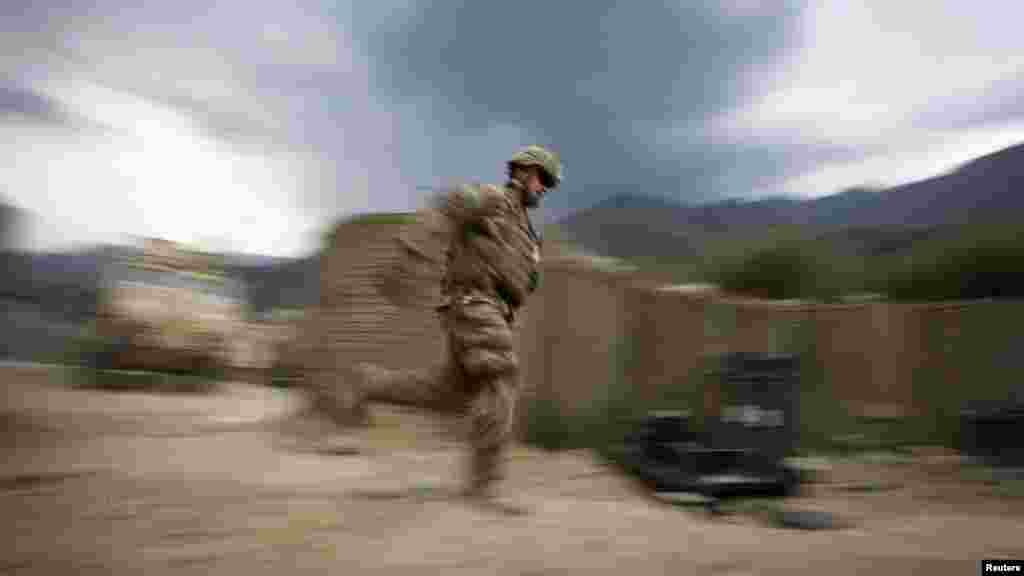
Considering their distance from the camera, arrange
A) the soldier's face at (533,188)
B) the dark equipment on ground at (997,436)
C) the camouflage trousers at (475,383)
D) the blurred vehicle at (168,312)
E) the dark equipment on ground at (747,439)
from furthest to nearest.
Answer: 1. the blurred vehicle at (168,312)
2. the dark equipment on ground at (997,436)
3. the dark equipment on ground at (747,439)
4. the soldier's face at (533,188)
5. the camouflage trousers at (475,383)

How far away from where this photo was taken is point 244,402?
28.0 feet

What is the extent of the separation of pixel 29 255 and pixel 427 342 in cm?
289

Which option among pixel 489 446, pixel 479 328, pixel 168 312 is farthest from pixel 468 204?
pixel 168 312

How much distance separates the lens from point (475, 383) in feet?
14.4

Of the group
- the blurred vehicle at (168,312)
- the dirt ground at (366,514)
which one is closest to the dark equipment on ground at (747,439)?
the dirt ground at (366,514)

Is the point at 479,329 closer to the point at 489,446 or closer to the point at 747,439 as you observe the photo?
the point at 489,446

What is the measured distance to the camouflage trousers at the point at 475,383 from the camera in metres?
4.32

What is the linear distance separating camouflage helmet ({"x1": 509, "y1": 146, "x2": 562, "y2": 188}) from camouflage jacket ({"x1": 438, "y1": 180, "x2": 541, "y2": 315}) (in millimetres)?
193

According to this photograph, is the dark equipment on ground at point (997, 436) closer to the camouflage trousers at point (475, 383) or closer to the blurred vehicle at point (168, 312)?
the camouflage trousers at point (475, 383)

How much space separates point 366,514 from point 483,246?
4.44 ft

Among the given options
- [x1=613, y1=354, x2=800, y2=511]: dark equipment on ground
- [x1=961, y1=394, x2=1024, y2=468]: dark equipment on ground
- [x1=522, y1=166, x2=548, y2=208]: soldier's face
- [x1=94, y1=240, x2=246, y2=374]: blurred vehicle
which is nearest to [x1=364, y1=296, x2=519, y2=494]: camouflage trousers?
[x1=522, y1=166, x2=548, y2=208]: soldier's face

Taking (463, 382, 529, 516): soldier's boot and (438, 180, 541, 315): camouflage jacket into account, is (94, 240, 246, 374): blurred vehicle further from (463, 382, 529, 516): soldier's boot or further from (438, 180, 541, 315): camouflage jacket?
(463, 382, 529, 516): soldier's boot

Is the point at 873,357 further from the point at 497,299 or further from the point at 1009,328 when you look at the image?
the point at 497,299

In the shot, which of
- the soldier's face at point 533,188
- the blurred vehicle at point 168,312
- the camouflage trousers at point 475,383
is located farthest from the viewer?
the blurred vehicle at point 168,312
